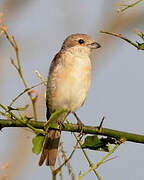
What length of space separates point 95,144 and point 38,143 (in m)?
0.30

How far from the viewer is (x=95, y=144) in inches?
78.1

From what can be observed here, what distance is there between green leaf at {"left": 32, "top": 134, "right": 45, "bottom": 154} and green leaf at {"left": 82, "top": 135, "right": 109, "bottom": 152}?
24 centimetres

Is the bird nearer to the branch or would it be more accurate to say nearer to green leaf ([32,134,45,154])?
the branch

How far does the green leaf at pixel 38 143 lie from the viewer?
6.21ft

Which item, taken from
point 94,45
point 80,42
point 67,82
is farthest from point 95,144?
point 80,42

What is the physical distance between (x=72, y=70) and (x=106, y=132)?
7.39 feet

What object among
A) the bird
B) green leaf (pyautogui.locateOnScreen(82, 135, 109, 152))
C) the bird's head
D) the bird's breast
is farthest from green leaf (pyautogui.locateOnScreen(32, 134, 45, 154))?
the bird's head

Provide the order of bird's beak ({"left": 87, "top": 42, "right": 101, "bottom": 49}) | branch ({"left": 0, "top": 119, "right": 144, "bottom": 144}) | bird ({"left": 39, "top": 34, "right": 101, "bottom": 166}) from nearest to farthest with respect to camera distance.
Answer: branch ({"left": 0, "top": 119, "right": 144, "bottom": 144}) → bird ({"left": 39, "top": 34, "right": 101, "bottom": 166}) → bird's beak ({"left": 87, "top": 42, "right": 101, "bottom": 49})

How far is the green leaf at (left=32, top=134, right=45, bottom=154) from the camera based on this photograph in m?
1.89

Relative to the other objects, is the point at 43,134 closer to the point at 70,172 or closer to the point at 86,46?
the point at 70,172

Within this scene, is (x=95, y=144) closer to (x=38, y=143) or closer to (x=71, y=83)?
(x=38, y=143)

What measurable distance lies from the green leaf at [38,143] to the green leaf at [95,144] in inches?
9.5

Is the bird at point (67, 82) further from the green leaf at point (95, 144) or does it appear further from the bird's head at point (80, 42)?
the green leaf at point (95, 144)

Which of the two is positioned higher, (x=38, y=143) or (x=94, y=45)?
(x=94, y=45)
